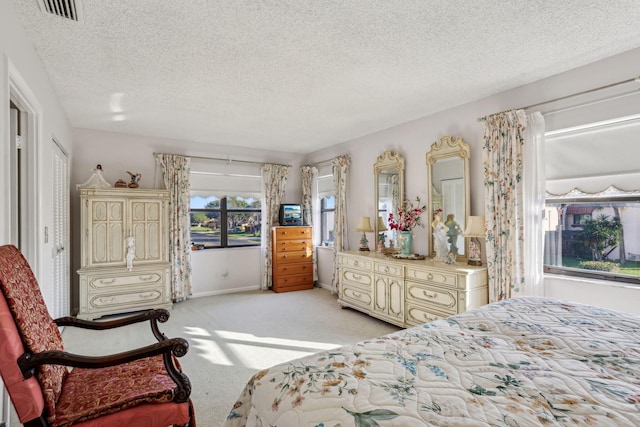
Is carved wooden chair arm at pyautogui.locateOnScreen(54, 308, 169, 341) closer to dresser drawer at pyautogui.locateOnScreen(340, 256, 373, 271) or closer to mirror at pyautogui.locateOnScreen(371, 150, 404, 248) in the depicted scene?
dresser drawer at pyautogui.locateOnScreen(340, 256, 373, 271)

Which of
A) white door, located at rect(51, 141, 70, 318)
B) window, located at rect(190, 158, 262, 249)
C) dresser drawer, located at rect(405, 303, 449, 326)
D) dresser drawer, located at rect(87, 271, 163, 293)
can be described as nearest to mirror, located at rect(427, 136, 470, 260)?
dresser drawer, located at rect(405, 303, 449, 326)

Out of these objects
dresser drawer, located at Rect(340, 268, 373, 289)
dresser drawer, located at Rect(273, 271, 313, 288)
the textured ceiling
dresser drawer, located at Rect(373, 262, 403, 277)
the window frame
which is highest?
the textured ceiling

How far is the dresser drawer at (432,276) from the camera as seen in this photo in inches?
127

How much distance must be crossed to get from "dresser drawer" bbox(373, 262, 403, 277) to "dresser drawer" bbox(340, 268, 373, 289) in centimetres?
18

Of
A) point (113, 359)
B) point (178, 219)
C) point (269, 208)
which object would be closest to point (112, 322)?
point (113, 359)

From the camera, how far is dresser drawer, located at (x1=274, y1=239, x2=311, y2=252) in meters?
5.79

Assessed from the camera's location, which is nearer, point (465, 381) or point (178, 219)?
point (465, 381)

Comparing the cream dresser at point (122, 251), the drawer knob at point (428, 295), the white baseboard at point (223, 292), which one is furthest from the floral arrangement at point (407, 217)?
the cream dresser at point (122, 251)

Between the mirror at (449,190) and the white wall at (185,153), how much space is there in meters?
3.15

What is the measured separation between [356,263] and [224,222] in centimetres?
268

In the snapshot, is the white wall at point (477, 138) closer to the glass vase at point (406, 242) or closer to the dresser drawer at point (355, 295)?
the glass vase at point (406, 242)

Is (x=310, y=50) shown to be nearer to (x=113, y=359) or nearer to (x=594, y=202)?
(x=113, y=359)

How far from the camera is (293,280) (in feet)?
19.2

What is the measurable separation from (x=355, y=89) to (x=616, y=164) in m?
2.32
